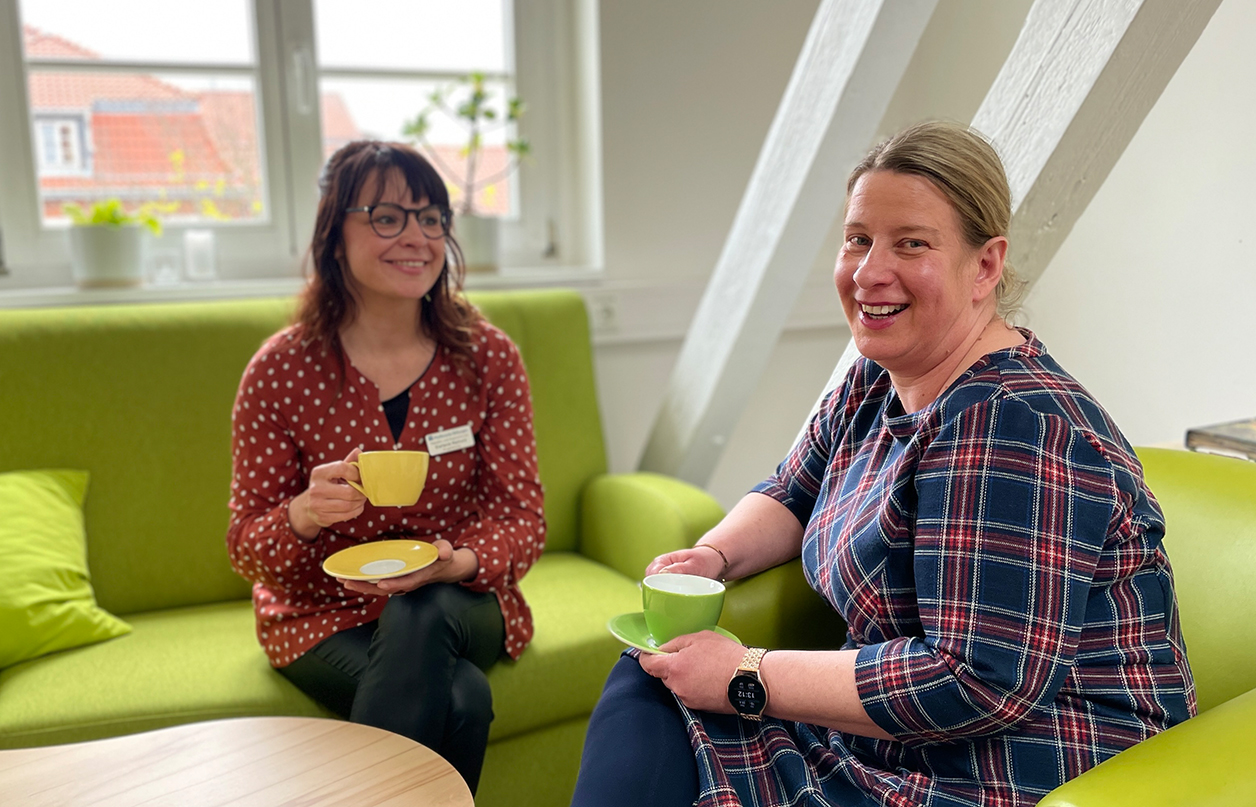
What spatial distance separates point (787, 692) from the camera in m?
1.14

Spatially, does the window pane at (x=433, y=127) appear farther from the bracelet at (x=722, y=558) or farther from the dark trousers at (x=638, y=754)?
the dark trousers at (x=638, y=754)

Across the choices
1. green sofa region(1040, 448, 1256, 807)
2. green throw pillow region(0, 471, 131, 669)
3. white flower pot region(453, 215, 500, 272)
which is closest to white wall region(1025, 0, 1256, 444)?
green sofa region(1040, 448, 1256, 807)

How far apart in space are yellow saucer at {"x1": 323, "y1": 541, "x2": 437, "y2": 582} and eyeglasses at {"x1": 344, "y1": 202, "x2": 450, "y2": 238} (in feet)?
1.89

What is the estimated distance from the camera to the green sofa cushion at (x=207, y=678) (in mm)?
1613

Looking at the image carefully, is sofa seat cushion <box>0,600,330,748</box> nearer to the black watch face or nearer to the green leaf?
the black watch face

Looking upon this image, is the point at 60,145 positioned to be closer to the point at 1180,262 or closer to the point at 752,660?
the point at 752,660

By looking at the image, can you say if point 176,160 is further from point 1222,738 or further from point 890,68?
point 1222,738

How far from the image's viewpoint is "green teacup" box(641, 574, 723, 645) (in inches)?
47.0

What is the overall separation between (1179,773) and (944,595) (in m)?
0.26

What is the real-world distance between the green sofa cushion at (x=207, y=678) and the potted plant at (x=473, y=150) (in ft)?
3.39

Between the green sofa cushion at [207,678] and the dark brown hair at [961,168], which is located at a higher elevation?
the dark brown hair at [961,168]

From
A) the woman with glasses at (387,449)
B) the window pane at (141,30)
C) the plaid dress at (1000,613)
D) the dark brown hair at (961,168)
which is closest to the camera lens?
the plaid dress at (1000,613)

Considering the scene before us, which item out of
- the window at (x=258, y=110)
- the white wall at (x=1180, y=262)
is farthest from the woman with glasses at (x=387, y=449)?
the white wall at (x=1180, y=262)

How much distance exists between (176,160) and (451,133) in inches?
28.9
